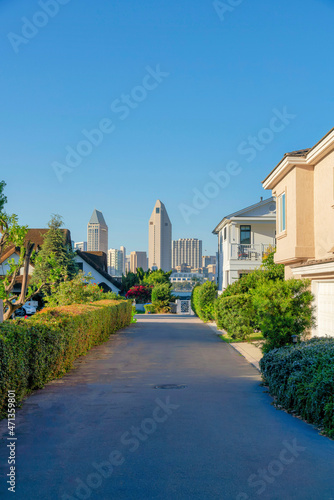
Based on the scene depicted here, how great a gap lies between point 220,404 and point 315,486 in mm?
3740

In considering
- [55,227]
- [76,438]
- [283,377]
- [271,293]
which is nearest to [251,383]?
[283,377]

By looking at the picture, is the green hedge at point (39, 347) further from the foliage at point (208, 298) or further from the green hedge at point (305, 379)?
the foliage at point (208, 298)

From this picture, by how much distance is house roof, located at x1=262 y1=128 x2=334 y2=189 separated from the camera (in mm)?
13141

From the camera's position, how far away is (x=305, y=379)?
8.06 meters

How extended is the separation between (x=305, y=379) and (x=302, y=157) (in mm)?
8732

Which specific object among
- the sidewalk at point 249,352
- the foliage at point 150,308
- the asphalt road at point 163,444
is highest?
the asphalt road at point 163,444

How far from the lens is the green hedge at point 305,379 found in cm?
716

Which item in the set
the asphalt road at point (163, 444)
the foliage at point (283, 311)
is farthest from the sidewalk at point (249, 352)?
the asphalt road at point (163, 444)

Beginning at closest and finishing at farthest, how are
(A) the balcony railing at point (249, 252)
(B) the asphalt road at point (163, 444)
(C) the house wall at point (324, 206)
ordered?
(B) the asphalt road at point (163, 444) → (C) the house wall at point (324, 206) → (A) the balcony railing at point (249, 252)

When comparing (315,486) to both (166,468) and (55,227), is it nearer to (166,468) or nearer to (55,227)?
(166,468)

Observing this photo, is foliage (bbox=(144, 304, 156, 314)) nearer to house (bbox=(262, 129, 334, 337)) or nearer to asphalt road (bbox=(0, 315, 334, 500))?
house (bbox=(262, 129, 334, 337))

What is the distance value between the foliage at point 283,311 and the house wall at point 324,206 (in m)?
1.32

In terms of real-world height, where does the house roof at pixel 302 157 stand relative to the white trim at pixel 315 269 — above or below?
above

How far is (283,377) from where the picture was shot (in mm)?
9055
